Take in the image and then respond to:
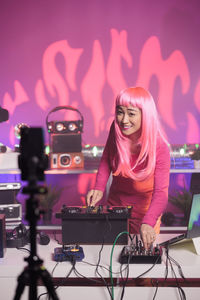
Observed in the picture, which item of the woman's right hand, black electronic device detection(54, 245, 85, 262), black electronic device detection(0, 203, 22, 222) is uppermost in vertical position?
the woman's right hand

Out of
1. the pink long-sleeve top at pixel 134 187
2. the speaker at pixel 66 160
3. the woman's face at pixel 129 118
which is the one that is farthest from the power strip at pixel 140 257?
the speaker at pixel 66 160

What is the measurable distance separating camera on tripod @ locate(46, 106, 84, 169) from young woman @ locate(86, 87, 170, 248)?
1.07 m

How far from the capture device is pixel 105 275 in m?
1.64

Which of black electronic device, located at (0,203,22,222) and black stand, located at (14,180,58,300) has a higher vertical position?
black stand, located at (14,180,58,300)

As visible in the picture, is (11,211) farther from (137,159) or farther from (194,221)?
(194,221)

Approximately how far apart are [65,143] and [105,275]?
6.31 ft

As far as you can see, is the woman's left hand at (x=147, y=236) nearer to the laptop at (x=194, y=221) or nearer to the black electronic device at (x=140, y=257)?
the black electronic device at (x=140, y=257)

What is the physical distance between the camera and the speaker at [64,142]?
A: 3.41m

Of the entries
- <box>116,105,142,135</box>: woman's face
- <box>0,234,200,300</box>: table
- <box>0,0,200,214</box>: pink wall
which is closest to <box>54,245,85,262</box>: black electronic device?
<box>0,234,200,300</box>: table

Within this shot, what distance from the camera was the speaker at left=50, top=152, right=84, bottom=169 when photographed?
135 inches

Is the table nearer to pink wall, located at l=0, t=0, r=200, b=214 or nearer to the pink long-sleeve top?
the pink long-sleeve top

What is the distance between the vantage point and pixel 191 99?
414 centimetres

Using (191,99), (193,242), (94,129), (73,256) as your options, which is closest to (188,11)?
(191,99)

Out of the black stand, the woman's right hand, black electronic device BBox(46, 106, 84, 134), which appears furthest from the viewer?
black electronic device BBox(46, 106, 84, 134)
